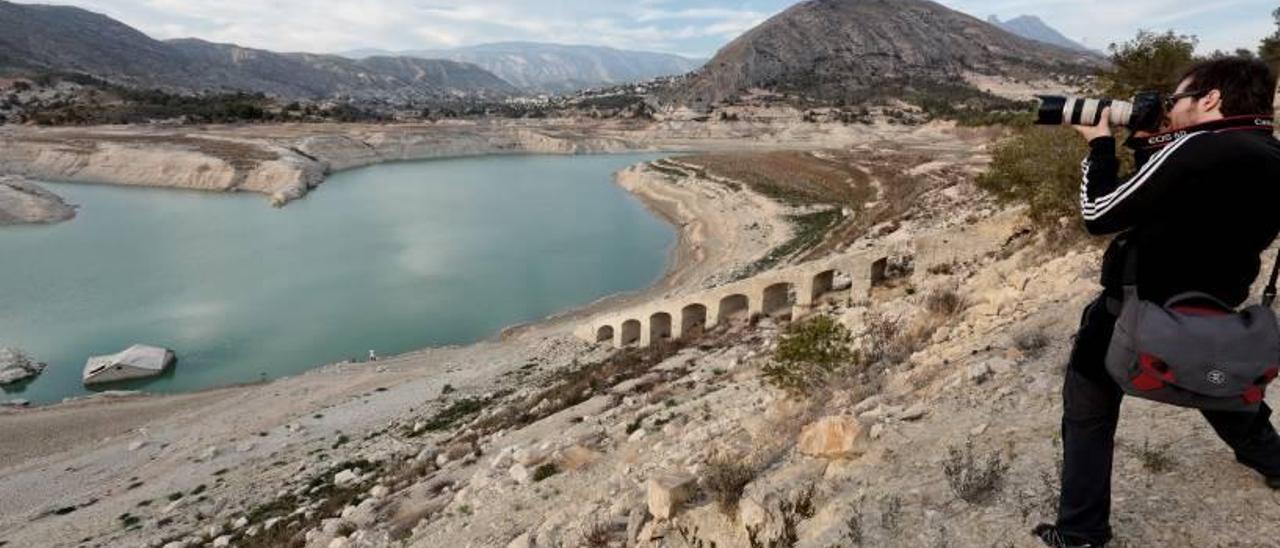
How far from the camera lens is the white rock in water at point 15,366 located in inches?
814

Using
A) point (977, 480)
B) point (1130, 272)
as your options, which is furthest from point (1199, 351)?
point (977, 480)

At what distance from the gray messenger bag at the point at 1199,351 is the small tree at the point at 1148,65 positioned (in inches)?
492

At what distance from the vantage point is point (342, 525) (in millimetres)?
9008

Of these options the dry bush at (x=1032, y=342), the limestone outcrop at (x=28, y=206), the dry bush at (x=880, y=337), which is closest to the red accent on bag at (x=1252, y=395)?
the dry bush at (x=1032, y=342)

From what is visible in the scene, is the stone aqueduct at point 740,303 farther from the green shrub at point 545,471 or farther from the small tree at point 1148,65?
the green shrub at point 545,471

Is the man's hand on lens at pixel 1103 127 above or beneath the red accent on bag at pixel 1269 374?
above

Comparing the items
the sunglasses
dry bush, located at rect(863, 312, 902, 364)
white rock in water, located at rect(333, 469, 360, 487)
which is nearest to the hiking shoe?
the sunglasses

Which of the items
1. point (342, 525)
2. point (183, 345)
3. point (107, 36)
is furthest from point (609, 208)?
point (107, 36)

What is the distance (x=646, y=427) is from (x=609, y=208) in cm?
4101

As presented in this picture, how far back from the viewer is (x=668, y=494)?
5.09 meters

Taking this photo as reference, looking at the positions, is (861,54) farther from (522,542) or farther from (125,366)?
(522,542)

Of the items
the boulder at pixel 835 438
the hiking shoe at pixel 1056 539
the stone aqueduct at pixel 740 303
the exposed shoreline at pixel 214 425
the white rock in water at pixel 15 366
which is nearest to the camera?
the hiking shoe at pixel 1056 539

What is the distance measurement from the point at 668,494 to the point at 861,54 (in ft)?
471

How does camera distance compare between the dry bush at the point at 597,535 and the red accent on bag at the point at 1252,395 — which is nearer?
the red accent on bag at the point at 1252,395
